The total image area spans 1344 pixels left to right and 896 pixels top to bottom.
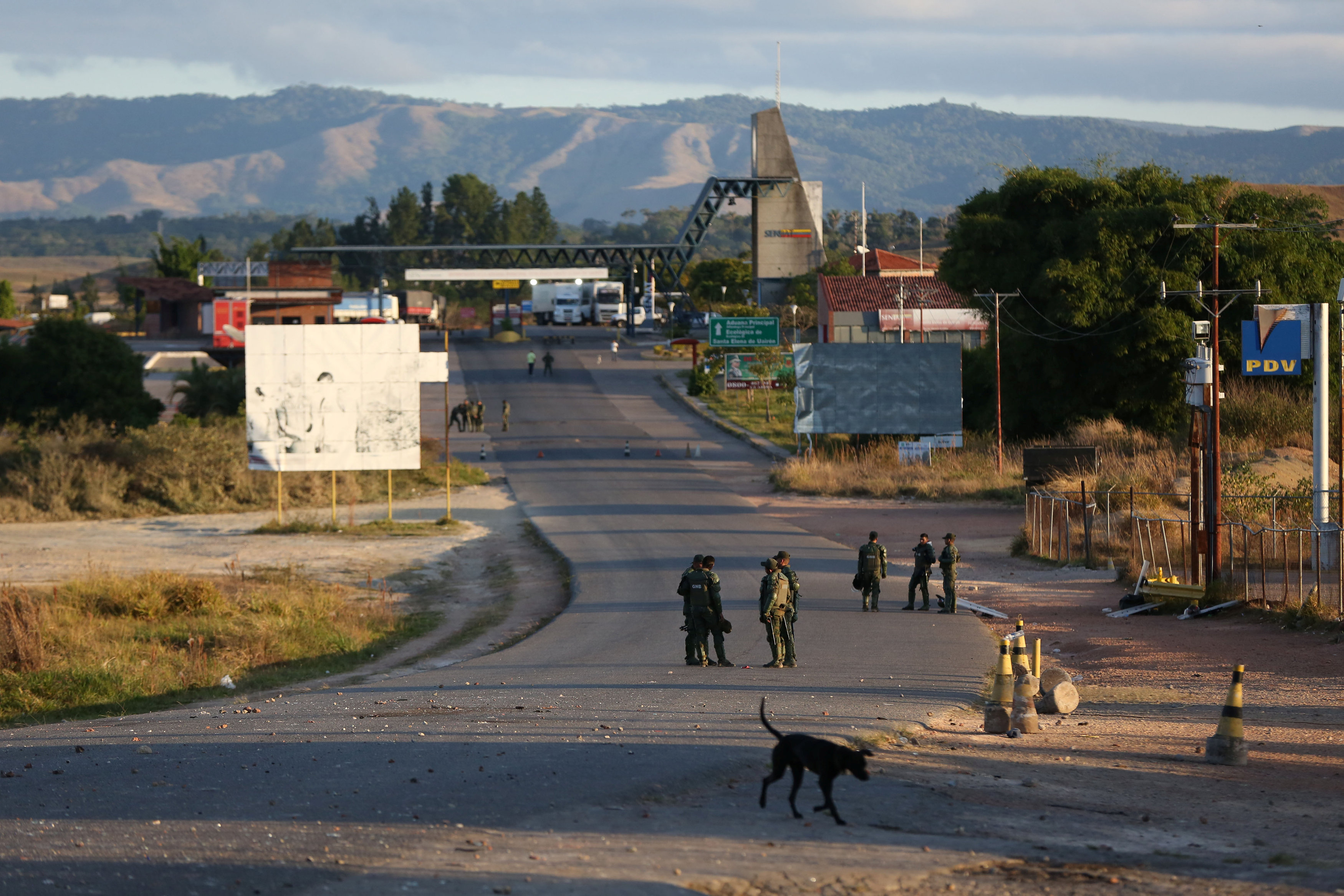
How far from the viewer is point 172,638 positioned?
71.6 feet

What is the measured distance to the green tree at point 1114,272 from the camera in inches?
1791

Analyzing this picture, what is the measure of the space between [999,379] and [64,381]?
3763 cm

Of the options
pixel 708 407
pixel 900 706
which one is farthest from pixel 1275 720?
pixel 708 407

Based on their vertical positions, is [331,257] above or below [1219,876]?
above

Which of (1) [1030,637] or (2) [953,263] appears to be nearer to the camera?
(1) [1030,637]

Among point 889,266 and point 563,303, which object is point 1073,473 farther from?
point 563,303

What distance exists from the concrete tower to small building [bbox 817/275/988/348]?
88.6 feet

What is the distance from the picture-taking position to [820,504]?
39.8 metres

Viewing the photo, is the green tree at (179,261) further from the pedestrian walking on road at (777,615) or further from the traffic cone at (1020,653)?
the traffic cone at (1020,653)

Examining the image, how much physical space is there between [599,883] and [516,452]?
4614 centimetres

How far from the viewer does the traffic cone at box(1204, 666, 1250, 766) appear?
36.0 ft

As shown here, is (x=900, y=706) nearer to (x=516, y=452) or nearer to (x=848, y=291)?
(x=516, y=452)

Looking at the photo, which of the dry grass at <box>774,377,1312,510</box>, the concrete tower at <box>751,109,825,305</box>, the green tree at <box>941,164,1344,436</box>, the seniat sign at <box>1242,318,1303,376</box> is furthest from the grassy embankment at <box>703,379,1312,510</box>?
the concrete tower at <box>751,109,825,305</box>

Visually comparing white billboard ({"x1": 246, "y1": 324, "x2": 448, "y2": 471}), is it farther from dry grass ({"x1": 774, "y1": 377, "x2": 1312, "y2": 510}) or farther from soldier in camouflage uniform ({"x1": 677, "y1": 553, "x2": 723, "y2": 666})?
soldier in camouflage uniform ({"x1": 677, "y1": 553, "x2": 723, "y2": 666})
